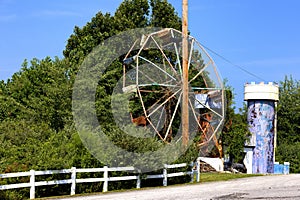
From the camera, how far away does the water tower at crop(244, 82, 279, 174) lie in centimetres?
4244

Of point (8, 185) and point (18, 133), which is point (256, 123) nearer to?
point (18, 133)

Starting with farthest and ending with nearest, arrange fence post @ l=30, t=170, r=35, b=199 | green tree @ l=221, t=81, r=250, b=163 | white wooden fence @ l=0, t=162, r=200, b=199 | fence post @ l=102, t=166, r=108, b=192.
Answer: green tree @ l=221, t=81, r=250, b=163
fence post @ l=102, t=166, r=108, b=192
fence post @ l=30, t=170, r=35, b=199
white wooden fence @ l=0, t=162, r=200, b=199

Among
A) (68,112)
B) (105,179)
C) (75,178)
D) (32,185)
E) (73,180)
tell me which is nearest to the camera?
(32,185)

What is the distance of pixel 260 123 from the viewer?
4253cm

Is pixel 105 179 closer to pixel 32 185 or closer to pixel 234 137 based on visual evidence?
pixel 32 185

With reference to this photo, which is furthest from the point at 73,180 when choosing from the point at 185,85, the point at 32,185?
the point at 185,85

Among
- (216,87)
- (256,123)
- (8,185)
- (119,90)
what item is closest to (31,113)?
(119,90)

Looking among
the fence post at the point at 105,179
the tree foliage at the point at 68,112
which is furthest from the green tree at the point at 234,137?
the fence post at the point at 105,179

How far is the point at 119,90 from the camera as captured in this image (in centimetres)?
4047

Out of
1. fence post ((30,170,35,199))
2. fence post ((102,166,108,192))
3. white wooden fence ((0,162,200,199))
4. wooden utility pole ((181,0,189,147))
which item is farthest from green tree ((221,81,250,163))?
fence post ((30,170,35,199))

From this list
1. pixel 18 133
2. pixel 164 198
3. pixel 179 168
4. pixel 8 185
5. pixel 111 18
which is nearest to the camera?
pixel 164 198

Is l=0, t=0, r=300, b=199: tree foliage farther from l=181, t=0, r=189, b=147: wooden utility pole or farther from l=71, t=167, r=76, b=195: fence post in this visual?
l=181, t=0, r=189, b=147: wooden utility pole

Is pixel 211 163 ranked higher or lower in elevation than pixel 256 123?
lower

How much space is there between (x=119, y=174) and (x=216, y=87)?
1580 cm
